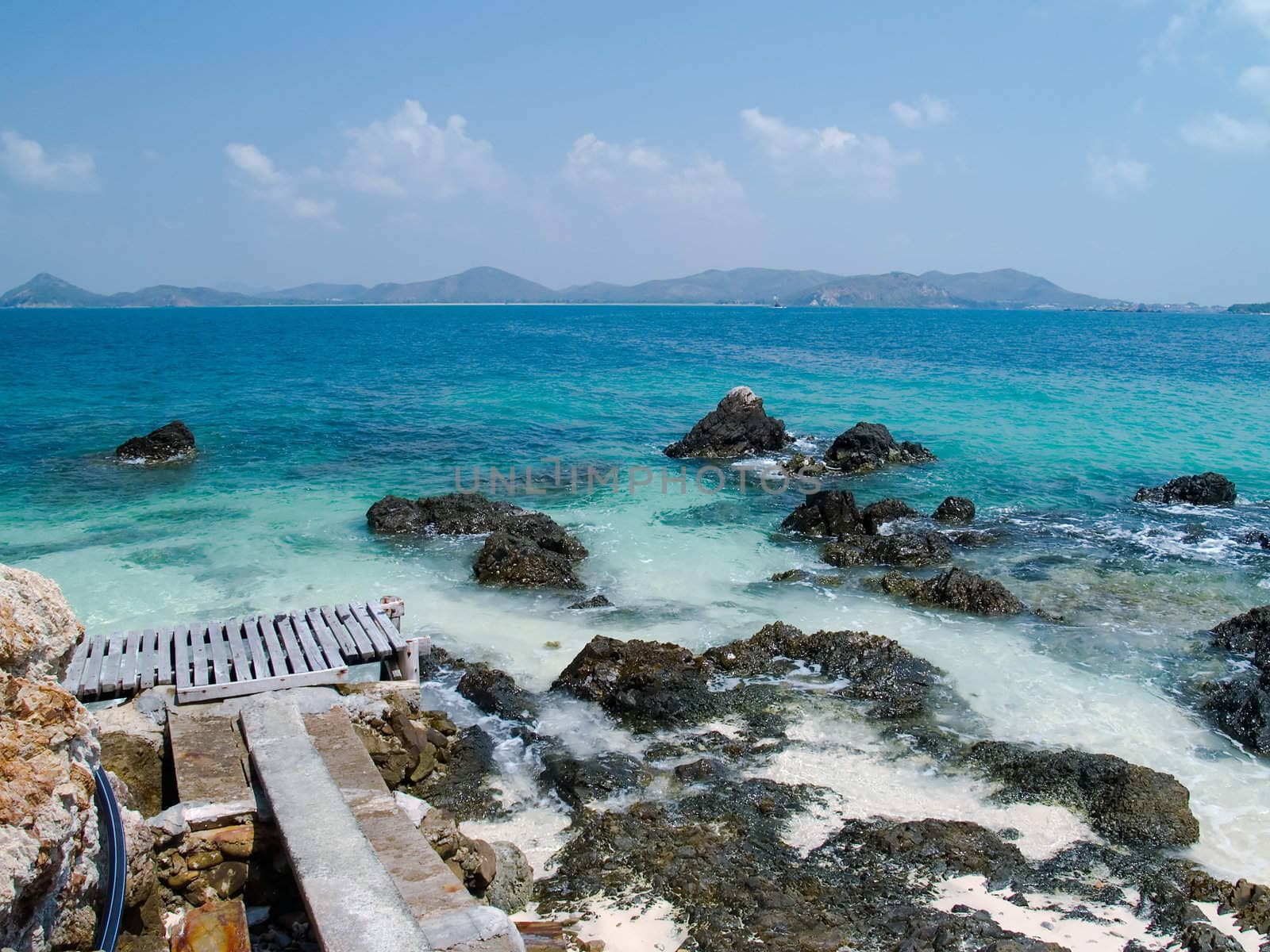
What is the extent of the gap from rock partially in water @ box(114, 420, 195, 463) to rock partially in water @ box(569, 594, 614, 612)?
17.8 meters

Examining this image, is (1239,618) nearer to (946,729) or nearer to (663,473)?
(946,729)

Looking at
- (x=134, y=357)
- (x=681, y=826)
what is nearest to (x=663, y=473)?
(x=681, y=826)

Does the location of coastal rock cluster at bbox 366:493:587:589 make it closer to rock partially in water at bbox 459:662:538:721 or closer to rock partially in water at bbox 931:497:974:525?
rock partially in water at bbox 459:662:538:721

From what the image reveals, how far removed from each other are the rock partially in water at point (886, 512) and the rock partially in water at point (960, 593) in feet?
12.6

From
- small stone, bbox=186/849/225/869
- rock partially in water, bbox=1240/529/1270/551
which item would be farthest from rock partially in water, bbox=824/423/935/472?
small stone, bbox=186/849/225/869

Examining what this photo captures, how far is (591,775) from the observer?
976 cm

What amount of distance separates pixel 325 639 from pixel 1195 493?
22869 millimetres

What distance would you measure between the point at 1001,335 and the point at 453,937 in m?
115

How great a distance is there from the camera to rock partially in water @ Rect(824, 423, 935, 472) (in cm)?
2752

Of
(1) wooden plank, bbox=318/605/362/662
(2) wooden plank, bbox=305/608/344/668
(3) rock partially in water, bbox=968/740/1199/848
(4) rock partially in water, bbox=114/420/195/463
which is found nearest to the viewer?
(3) rock partially in water, bbox=968/740/1199/848

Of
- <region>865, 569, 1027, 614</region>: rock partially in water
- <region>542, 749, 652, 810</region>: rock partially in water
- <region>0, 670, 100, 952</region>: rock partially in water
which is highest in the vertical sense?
<region>0, 670, 100, 952</region>: rock partially in water

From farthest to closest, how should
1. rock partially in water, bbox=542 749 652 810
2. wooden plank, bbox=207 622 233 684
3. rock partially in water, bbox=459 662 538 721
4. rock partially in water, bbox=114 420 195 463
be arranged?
rock partially in water, bbox=114 420 195 463 → rock partially in water, bbox=459 662 538 721 → wooden plank, bbox=207 622 233 684 → rock partially in water, bbox=542 749 652 810

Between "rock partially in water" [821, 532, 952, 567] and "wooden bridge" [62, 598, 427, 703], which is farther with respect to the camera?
"rock partially in water" [821, 532, 952, 567]

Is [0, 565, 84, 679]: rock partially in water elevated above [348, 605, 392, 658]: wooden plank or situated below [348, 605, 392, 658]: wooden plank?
above
